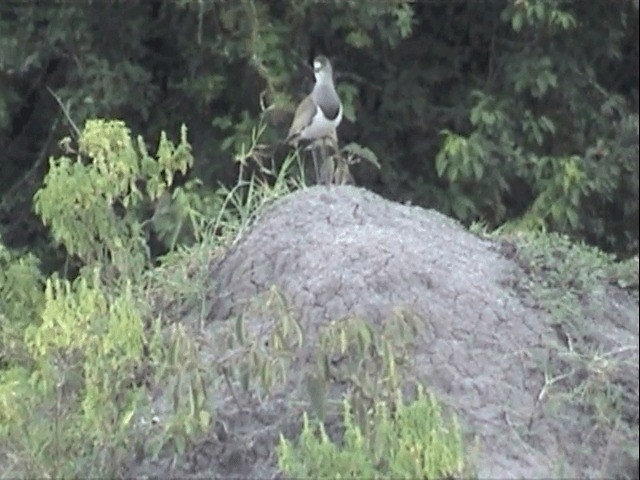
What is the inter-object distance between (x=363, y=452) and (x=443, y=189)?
253 inches

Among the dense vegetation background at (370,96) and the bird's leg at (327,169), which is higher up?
the bird's leg at (327,169)

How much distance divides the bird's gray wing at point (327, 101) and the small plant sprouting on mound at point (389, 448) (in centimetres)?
357

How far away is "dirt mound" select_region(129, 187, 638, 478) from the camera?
625cm

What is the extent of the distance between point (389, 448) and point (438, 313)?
44.9 inches

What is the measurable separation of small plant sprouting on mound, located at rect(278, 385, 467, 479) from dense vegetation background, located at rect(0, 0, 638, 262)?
5.56m

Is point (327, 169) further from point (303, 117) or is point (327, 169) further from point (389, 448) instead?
point (389, 448)

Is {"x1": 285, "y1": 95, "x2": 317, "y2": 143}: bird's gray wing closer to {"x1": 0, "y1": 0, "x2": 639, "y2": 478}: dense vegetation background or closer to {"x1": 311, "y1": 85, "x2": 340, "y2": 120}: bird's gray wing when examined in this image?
{"x1": 311, "y1": 85, "x2": 340, "y2": 120}: bird's gray wing

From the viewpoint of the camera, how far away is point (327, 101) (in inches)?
370

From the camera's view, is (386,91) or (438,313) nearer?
(438,313)

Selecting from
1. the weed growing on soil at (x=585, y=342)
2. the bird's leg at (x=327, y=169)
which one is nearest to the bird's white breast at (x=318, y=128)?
the bird's leg at (x=327, y=169)

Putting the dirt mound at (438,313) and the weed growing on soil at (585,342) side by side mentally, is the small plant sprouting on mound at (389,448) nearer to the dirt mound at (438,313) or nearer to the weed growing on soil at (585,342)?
the dirt mound at (438,313)

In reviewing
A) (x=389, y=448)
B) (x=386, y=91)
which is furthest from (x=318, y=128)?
(x=389, y=448)

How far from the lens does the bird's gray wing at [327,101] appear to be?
9.29 meters

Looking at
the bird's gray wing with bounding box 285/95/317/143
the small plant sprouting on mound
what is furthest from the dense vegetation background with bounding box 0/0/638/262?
the small plant sprouting on mound
